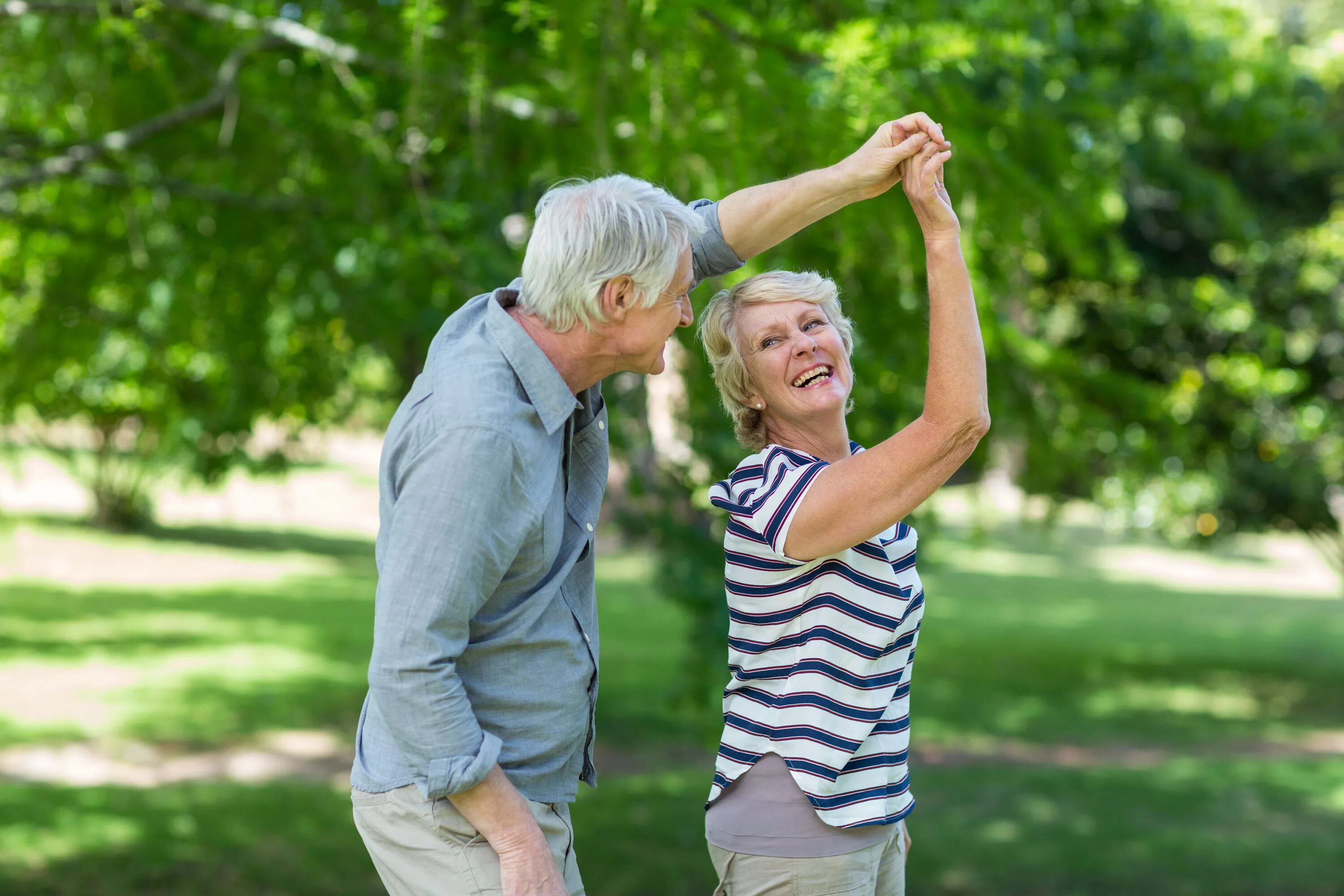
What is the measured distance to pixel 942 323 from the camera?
192 centimetres

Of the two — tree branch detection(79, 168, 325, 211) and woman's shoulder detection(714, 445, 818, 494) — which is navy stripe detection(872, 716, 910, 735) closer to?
woman's shoulder detection(714, 445, 818, 494)

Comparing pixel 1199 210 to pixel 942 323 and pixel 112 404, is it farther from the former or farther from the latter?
pixel 112 404

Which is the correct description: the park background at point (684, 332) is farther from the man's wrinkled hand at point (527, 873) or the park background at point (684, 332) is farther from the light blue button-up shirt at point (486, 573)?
the man's wrinkled hand at point (527, 873)

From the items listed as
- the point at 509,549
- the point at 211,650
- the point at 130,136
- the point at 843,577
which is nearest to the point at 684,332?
the point at 130,136

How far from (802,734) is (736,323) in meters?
0.67

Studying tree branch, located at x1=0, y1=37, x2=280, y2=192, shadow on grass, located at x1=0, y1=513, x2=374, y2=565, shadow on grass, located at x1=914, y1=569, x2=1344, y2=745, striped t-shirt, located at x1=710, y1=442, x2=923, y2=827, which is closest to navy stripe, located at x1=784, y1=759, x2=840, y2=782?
striped t-shirt, located at x1=710, y1=442, x2=923, y2=827

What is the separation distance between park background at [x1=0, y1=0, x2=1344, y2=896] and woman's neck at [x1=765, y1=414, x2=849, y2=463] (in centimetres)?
89

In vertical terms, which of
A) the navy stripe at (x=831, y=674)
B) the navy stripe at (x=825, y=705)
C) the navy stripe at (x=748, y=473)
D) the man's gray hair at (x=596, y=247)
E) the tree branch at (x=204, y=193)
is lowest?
the navy stripe at (x=825, y=705)

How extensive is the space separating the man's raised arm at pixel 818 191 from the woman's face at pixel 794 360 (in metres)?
0.16

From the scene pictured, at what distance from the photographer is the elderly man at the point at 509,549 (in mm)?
1722

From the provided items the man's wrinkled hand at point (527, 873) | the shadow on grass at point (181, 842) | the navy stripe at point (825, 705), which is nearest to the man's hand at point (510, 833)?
the man's wrinkled hand at point (527, 873)

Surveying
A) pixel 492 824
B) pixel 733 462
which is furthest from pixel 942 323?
pixel 733 462

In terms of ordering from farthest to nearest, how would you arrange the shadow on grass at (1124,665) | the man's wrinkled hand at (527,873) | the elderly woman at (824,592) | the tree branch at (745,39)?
1. the shadow on grass at (1124,665)
2. the tree branch at (745,39)
3. the elderly woman at (824,592)
4. the man's wrinkled hand at (527,873)

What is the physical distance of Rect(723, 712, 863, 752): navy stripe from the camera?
2.00 meters
